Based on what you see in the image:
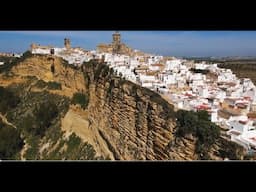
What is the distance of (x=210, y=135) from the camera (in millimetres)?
5047

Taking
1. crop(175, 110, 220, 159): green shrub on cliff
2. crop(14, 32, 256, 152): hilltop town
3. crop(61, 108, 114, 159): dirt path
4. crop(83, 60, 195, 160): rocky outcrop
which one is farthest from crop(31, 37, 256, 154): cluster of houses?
crop(61, 108, 114, 159): dirt path

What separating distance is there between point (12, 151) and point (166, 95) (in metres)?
3.54

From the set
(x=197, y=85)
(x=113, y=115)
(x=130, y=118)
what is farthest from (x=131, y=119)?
(x=197, y=85)

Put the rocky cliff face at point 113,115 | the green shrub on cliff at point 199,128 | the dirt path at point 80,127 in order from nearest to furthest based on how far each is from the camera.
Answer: the green shrub on cliff at point 199,128, the rocky cliff face at point 113,115, the dirt path at point 80,127

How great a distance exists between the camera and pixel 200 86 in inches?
301

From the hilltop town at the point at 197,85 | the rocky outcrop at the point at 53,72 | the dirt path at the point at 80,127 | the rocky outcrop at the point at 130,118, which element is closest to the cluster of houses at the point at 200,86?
the hilltop town at the point at 197,85

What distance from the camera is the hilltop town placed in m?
5.49

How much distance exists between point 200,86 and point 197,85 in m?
0.37

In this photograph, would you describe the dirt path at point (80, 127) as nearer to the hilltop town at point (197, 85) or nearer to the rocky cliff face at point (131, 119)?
the rocky cliff face at point (131, 119)

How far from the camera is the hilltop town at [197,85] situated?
5.49 m

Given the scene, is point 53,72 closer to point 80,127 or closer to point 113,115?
point 80,127
